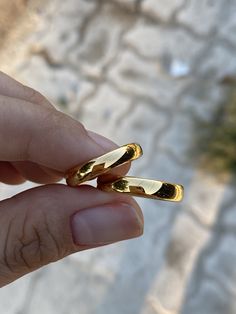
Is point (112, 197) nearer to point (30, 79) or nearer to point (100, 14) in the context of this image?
point (30, 79)

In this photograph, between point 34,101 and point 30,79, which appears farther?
point 30,79

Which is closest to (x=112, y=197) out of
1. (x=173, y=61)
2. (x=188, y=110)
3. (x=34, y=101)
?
(x=34, y=101)

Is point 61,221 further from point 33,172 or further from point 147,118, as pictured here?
point 147,118

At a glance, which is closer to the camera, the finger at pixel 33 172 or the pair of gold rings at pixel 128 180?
the pair of gold rings at pixel 128 180

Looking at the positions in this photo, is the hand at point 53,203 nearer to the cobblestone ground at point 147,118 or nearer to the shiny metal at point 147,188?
the shiny metal at point 147,188

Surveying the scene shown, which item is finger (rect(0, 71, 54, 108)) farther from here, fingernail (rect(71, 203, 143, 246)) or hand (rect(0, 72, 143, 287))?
fingernail (rect(71, 203, 143, 246))

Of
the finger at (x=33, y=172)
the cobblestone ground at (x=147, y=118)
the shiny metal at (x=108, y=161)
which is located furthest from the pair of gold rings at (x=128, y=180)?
the cobblestone ground at (x=147, y=118)

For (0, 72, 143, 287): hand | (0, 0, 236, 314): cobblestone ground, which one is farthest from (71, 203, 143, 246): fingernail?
(0, 0, 236, 314): cobblestone ground
